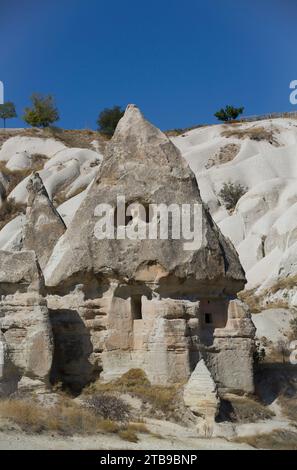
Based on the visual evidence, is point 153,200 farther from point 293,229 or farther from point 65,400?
point 293,229

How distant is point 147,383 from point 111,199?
3811 mm

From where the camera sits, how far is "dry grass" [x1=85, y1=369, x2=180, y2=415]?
14.8 m

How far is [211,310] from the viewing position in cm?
1688

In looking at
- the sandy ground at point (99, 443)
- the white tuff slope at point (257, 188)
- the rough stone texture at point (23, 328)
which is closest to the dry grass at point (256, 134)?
the white tuff slope at point (257, 188)

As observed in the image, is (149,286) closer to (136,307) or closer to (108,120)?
(136,307)

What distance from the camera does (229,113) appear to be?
69812 mm

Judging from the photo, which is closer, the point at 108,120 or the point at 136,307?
the point at 136,307

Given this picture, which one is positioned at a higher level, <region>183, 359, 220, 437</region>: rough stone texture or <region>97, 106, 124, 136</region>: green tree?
<region>97, 106, 124, 136</region>: green tree

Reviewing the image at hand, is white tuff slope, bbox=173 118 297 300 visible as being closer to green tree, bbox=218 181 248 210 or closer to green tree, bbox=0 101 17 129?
green tree, bbox=218 181 248 210

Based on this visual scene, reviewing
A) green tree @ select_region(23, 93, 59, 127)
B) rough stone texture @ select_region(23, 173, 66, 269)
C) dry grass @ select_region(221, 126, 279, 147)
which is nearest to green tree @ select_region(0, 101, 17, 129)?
green tree @ select_region(23, 93, 59, 127)

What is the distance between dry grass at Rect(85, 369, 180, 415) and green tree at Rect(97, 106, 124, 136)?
1916 inches

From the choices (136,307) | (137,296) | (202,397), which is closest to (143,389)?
(202,397)

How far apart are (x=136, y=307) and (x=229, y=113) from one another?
5513 centimetres
